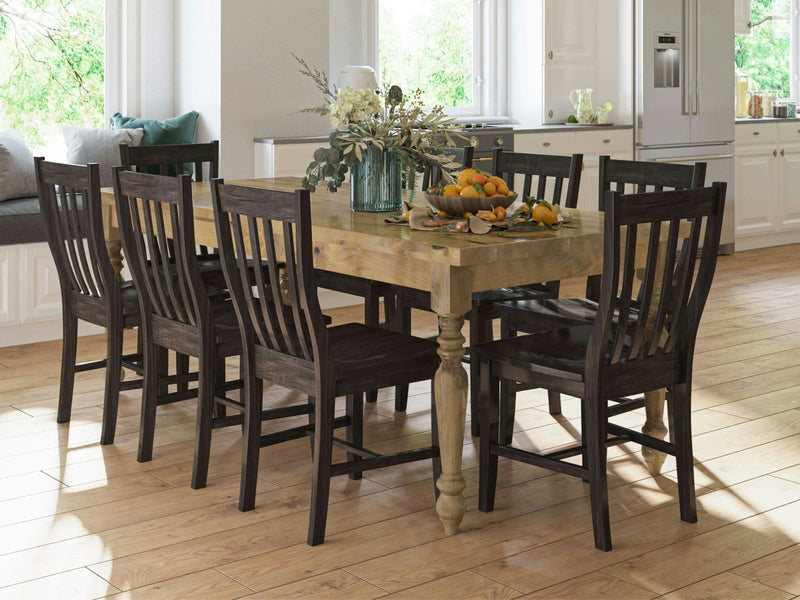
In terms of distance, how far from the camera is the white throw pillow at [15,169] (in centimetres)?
473

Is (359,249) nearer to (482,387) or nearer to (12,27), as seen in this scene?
(482,387)

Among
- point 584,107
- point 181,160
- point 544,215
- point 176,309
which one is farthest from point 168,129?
point 544,215

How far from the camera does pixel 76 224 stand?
10.7 ft

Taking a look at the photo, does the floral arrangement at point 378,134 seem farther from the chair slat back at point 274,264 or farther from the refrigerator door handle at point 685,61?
the refrigerator door handle at point 685,61

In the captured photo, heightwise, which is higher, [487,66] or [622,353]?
[487,66]

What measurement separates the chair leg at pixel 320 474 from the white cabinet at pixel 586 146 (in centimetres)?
384

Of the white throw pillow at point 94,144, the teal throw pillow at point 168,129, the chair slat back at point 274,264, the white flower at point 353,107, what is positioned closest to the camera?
the chair slat back at point 274,264

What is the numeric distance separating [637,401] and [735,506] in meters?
0.40

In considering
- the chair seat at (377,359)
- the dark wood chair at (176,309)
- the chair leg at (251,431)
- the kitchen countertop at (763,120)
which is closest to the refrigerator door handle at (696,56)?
A: the kitchen countertop at (763,120)

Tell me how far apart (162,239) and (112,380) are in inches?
24.1

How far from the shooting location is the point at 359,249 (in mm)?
2736

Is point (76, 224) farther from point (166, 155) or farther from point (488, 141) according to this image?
point (488, 141)

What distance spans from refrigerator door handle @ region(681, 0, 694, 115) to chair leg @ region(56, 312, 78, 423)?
468cm

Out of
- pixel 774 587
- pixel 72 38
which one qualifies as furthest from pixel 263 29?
pixel 774 587
